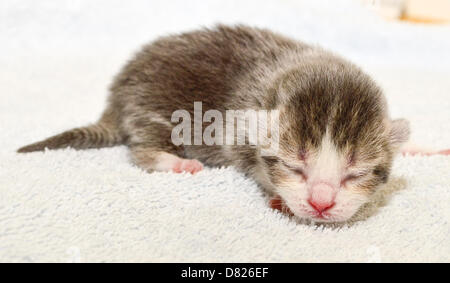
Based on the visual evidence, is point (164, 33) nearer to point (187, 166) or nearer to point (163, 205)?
point (187, 166)

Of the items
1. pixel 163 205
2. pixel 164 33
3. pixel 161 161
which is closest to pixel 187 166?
pixel 161 161

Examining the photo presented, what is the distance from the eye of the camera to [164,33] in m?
3.66

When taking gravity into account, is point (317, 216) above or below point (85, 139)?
below

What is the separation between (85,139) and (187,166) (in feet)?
1.61

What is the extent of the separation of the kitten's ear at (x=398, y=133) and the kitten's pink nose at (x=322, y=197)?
0.37 m

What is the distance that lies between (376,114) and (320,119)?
0.72 feet

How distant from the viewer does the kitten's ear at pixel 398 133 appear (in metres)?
1.60

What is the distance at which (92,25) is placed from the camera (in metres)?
4.18

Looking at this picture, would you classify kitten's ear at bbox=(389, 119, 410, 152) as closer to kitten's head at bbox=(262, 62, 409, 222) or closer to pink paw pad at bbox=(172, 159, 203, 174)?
kitten's head at bbox=(262, 62, 409, 222)

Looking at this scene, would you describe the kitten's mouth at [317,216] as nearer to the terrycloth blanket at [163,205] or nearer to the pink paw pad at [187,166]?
the terrycloth blanket at [163,205]
